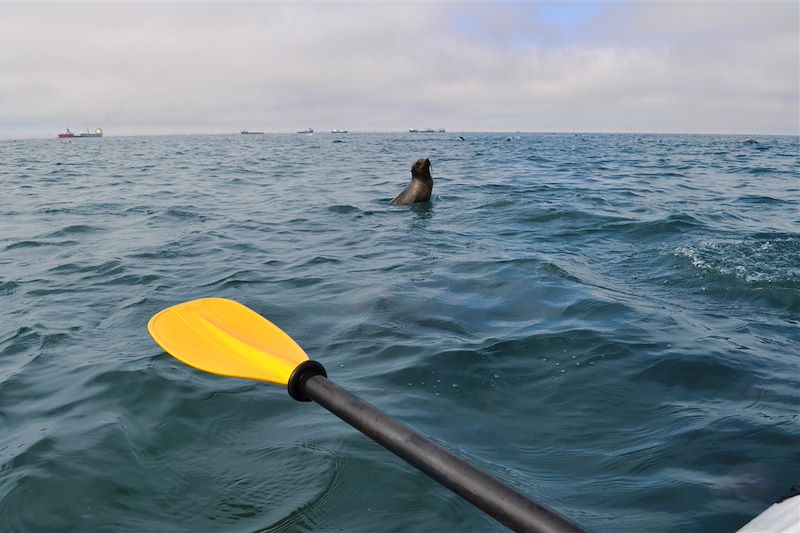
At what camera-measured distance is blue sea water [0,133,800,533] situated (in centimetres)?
277

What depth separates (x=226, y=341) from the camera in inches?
128

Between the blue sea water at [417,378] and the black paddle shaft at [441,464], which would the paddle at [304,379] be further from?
the blue sea water at [417,378]

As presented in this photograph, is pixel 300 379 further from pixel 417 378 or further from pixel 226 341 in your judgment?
pixel 417 378

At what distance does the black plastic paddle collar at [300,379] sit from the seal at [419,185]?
34.8 feet

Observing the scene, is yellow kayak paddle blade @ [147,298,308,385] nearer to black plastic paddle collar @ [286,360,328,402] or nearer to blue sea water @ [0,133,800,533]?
black plastic paddle collar @ [286,360,328,402]

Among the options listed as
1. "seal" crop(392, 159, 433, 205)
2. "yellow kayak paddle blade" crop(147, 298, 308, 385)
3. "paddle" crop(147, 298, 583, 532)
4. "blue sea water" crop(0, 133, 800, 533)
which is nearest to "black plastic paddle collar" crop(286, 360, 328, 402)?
"paddle" crop(147, 298, 583, 532)

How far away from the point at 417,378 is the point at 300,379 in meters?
1.85

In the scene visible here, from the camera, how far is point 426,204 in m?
13.0

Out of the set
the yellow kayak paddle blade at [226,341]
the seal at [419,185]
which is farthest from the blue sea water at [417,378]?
the seal at [419,185]

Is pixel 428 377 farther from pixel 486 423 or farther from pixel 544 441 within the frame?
pixel 544 441

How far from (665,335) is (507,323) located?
4.40 feet

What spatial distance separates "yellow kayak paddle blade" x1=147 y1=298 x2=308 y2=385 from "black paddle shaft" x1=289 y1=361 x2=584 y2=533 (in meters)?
0.44

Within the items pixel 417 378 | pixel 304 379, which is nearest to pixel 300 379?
pixel 304 379

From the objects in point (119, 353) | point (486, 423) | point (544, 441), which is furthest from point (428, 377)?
point (119, 353)
